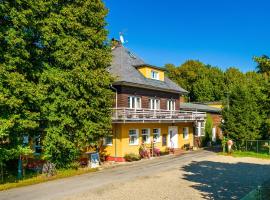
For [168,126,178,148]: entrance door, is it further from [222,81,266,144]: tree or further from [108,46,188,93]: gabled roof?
[222,81,266,144]: tree

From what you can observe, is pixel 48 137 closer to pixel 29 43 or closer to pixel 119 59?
pixel 29 43

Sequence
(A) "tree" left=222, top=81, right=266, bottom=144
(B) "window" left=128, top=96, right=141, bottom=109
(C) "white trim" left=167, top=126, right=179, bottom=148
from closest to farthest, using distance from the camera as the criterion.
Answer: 1. (B) "window" left=128, top=96, right=141, bottom=109
2. (A) "tree" left=222, top=81, right=266, bottom=144
3. (C) "white trim" left=167, top=126, right=179, bottom=148

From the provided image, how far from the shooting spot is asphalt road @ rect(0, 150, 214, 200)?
17.9m

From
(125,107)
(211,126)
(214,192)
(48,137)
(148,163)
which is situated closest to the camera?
(214,192)

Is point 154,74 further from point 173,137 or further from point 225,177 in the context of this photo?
point 225,177

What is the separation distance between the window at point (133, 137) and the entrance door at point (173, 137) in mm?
7034

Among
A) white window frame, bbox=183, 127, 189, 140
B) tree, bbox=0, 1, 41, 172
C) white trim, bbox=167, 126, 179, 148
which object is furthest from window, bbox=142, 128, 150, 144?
tree, bbox=0, 1, 41, 172

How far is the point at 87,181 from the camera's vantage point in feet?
71.3

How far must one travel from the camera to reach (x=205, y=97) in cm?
7975

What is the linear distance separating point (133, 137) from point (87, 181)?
12.6m

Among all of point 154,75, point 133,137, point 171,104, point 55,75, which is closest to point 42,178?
point 55,75

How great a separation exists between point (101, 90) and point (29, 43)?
6.31 metres

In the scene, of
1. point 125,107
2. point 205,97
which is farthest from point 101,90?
point 205,97

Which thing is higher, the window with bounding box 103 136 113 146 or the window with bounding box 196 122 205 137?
the window with bounding box 196 122 205 137
